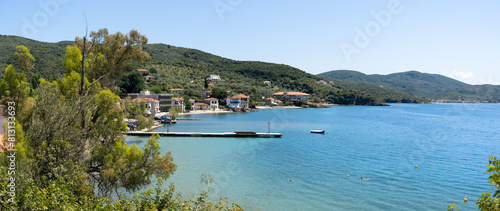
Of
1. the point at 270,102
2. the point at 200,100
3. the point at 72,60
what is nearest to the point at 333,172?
the point at 72,60

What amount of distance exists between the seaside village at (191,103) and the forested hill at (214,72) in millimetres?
4676

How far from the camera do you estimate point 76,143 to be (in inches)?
375

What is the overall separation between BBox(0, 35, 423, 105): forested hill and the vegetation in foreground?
78.8 meters

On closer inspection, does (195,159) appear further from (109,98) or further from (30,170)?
(30,170)

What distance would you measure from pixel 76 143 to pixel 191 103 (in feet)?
271

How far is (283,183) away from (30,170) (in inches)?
611

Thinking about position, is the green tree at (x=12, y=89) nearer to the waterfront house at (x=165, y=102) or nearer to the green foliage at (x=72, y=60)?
the green foliage at (x=72, y=60)

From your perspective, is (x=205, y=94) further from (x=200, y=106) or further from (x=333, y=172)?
(x=333, y=172)

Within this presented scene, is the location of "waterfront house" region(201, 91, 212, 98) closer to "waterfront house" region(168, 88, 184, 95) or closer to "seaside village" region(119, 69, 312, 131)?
"seaside village" region(119, 69, 312, 131)

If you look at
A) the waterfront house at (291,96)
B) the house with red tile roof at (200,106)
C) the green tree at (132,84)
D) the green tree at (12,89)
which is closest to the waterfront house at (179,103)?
the house with red tile roof at (200,106)

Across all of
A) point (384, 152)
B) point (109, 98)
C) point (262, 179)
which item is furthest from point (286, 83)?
point (109, 98)

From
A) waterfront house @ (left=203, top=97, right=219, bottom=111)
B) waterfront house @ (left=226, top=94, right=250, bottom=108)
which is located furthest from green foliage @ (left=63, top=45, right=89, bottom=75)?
waterfront house @ (left=226, top=94, right=250, bottom=108)

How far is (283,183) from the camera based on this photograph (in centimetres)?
2034

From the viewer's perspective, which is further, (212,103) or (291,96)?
(291,96)
